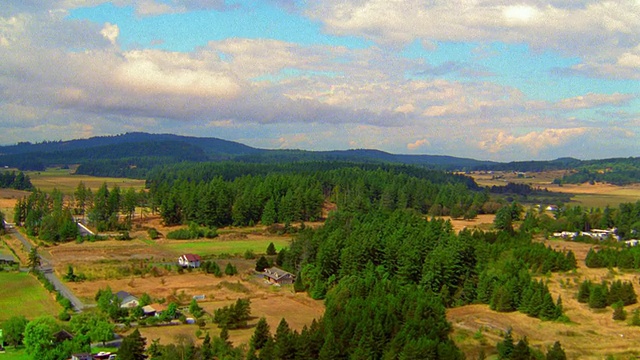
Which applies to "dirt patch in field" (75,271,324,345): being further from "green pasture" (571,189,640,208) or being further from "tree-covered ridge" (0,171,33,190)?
"tree-covered ridge" (0,171,33,190)

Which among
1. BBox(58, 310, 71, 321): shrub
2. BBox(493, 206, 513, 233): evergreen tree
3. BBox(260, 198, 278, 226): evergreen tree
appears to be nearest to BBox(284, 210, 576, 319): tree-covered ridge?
BBox(58, 310, 71, 321): shrub

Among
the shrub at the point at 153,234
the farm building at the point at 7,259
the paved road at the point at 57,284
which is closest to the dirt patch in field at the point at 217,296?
the paved road at the point at 57,284

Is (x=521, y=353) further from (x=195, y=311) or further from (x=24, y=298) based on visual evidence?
(x=24, y=298)

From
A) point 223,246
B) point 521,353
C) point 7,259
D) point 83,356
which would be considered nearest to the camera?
point 83,356

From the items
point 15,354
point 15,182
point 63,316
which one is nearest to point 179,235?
point 63,316

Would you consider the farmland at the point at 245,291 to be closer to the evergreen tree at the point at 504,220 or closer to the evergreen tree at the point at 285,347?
the evergreen tree at the point at 285,347

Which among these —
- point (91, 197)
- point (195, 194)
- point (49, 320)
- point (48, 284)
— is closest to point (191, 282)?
point (48, 284)
